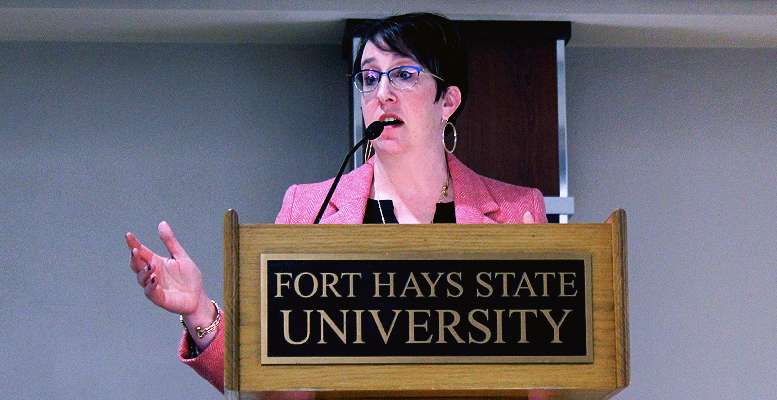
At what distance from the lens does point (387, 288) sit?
4.99 feet

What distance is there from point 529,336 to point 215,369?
Answer: 0.47m

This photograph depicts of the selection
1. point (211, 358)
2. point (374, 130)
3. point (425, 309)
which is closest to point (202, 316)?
point (211, 358)

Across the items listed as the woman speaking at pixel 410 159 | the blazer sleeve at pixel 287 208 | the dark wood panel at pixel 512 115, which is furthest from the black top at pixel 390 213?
the dark wood panel at pixel 512 115

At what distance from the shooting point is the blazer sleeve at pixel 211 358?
1738mm

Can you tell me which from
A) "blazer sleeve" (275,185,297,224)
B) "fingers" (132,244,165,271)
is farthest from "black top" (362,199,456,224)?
"fingers" (132,244,165,271)

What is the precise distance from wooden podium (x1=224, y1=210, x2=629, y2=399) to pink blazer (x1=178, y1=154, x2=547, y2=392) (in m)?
0.63

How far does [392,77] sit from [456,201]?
24 centimetres

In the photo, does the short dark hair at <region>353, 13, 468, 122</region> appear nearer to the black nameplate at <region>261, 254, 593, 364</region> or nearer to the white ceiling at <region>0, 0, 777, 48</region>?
the black nameplate at <region>261, 254, 593, 364</region>

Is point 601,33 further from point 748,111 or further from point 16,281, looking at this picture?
point 16,281

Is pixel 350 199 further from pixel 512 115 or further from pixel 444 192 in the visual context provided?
pixel 512 115

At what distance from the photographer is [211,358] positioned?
1.76 meters

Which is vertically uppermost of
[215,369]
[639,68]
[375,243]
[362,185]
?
[639,68]

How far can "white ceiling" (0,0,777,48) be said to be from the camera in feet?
13.3

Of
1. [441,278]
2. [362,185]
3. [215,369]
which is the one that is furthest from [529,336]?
[362,185]
